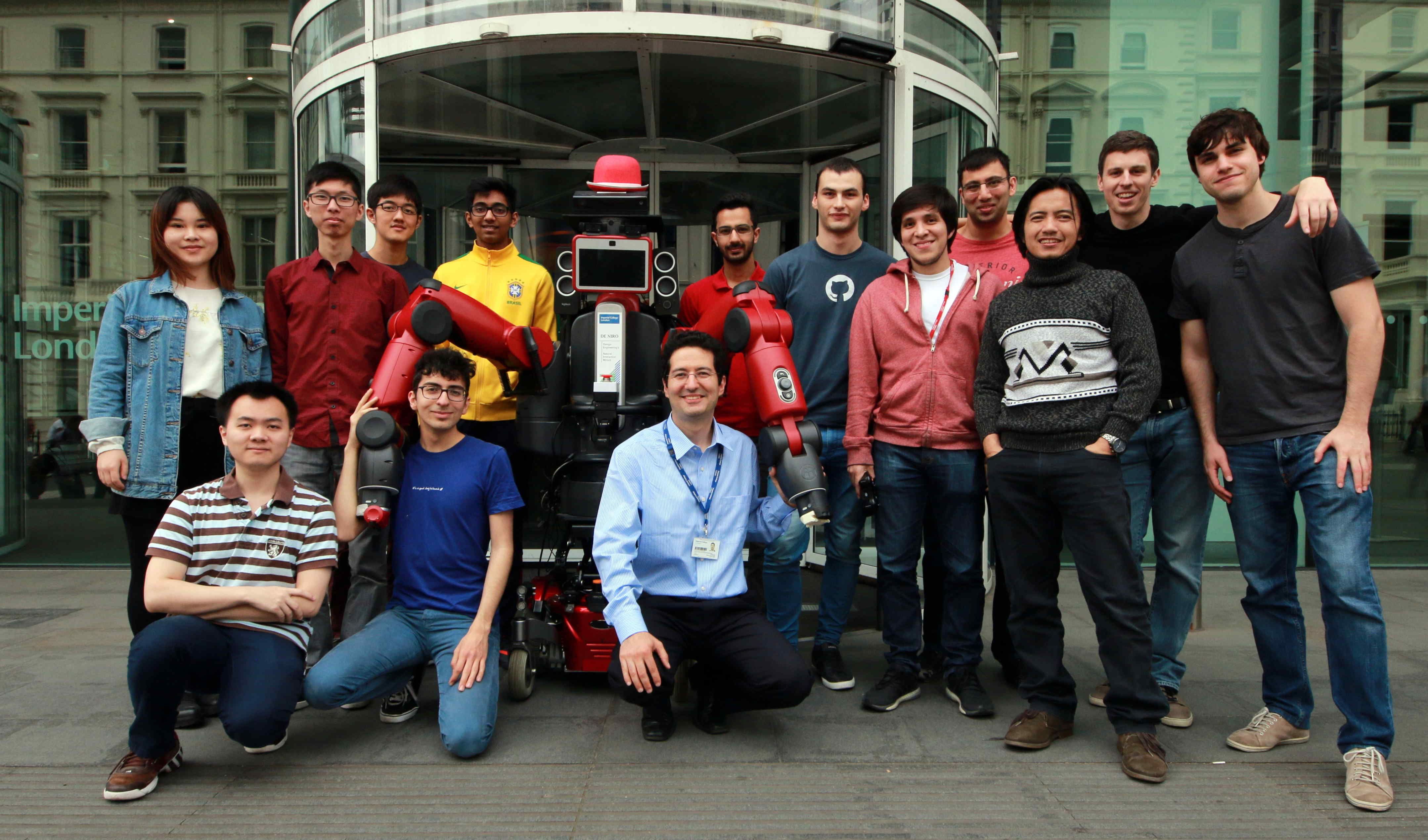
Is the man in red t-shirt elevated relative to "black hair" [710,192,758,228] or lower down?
lower down

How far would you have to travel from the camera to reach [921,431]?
3291 mm

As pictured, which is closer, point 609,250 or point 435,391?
point 435,391

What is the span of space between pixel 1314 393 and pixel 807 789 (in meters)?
1.82

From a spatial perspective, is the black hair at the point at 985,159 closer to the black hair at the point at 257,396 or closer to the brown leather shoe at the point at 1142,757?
the brown leather shoe at the point at 1142,757

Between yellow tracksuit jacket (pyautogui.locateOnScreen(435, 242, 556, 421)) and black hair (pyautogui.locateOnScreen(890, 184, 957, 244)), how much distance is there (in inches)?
54.3

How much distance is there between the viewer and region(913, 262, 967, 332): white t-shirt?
3.34 metres

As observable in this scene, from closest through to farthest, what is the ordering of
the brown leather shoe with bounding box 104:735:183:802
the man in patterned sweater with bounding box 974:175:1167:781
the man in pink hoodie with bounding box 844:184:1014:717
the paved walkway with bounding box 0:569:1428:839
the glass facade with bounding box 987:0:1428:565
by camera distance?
the paved walkway with bounding box 0:569:1428:839
the brown leather shoe with bounding box 104:735:183:802
the man in patterned sweater with bounding box 974:175:1167:781
the man in pink hoodie with bounding box 844:184:1014:717
the glass facade with bounding box 987:0:1428:565

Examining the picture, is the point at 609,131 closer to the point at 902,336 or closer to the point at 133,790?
the point at 902,336

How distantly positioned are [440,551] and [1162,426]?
2400 mm

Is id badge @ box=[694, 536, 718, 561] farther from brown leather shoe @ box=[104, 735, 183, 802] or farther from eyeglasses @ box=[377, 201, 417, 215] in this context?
eyeglasses @ box=[377, 201, 417, 215]

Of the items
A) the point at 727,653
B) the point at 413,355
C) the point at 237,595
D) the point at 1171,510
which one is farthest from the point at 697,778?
the point at 1171,510

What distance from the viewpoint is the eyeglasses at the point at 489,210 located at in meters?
3.90

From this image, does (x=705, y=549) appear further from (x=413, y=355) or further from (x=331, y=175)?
(x=331, y=175)

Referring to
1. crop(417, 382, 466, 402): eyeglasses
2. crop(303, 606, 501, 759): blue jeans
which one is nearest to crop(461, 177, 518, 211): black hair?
crop(417, 382, 466, 402): eyeglasses
